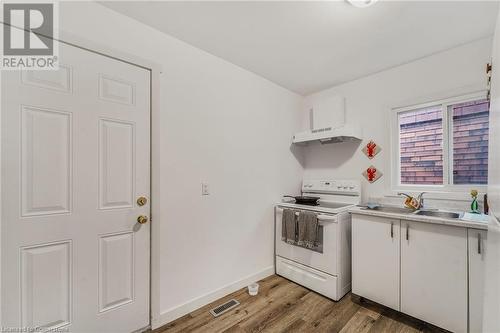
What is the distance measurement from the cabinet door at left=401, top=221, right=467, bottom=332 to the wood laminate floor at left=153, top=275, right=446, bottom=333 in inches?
6.8

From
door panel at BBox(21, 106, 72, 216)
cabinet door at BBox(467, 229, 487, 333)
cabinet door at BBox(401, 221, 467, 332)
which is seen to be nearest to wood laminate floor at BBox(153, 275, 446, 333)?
cabinet door at BBox(401, 221, 467, 332)

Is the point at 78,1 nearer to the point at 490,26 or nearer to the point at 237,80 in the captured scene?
the point at 237,80

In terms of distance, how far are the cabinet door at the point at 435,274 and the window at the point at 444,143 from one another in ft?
2.48

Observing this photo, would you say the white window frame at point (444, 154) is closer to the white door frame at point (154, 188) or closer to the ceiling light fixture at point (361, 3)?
the ceiling light fixture at point (361, 3)

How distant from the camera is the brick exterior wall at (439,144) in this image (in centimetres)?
198

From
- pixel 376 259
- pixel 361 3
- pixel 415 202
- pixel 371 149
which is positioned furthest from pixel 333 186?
pixel 361 3

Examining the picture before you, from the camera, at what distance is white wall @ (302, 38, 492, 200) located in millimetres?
1979

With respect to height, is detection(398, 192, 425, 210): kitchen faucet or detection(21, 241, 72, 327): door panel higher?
detection(398, 192, 425, 210): kitchen faucet

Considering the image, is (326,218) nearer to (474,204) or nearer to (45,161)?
(474,204)

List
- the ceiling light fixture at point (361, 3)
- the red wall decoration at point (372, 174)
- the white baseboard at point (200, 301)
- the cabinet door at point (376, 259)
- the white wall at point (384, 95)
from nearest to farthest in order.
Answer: the ceiling light fixture at point (361, 3), the white baseboard at point (200, 301), the cabinet door at point (376, 259), the white wall at point (384, 95), the red wall decoration at point (372, 174)

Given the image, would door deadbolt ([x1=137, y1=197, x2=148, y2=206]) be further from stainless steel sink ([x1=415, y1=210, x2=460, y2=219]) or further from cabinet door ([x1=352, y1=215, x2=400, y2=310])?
stainless steel sink ([x1=415, y1=210, x2=460, y2=219])

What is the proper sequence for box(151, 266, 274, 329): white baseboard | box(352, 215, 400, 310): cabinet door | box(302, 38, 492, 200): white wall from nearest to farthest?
box(151, 266, 274, 329): white baseboard < box(352, 215, 400, 310): cabinet door < box(302, 38, 492, 200): white wall

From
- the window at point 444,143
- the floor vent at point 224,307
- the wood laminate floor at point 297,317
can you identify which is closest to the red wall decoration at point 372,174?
the window at point 444,143

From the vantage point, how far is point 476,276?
151 cm
